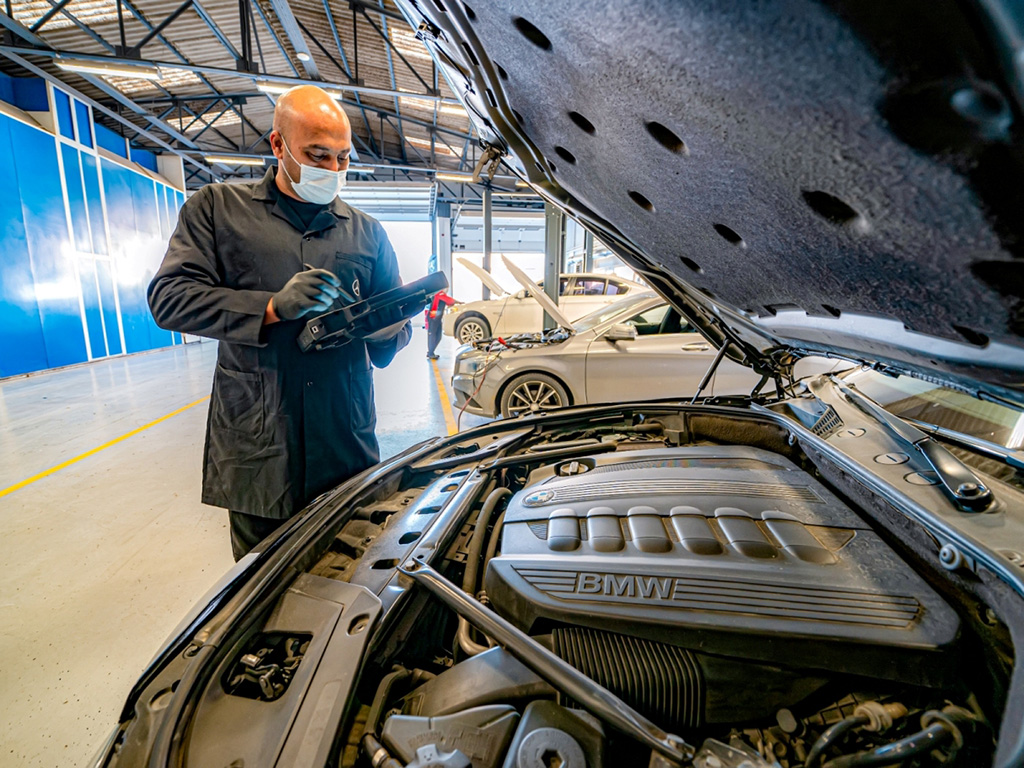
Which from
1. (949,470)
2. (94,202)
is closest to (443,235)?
(94,202)

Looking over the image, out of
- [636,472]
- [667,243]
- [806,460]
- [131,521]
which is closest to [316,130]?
[667,243]

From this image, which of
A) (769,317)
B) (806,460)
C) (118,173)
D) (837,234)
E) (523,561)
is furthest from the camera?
(118,173)

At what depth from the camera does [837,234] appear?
0.54 metres

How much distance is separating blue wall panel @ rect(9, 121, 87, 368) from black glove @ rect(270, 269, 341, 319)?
8.39 metres

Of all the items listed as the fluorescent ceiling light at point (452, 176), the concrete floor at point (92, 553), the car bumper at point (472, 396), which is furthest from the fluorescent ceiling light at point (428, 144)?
the car bumper at point (472, 396)

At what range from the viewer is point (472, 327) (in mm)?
8031

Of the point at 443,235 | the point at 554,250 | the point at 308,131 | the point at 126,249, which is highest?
the point at 443,235

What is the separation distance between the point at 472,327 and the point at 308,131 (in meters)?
6.66

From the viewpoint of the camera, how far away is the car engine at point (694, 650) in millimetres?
641

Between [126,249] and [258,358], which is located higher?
[126,249]

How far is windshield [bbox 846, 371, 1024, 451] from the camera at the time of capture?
1.17 meters

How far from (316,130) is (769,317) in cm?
132

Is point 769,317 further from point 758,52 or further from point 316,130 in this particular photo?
point 316,130

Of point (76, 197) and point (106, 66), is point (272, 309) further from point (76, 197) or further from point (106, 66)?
point (76, 197)
